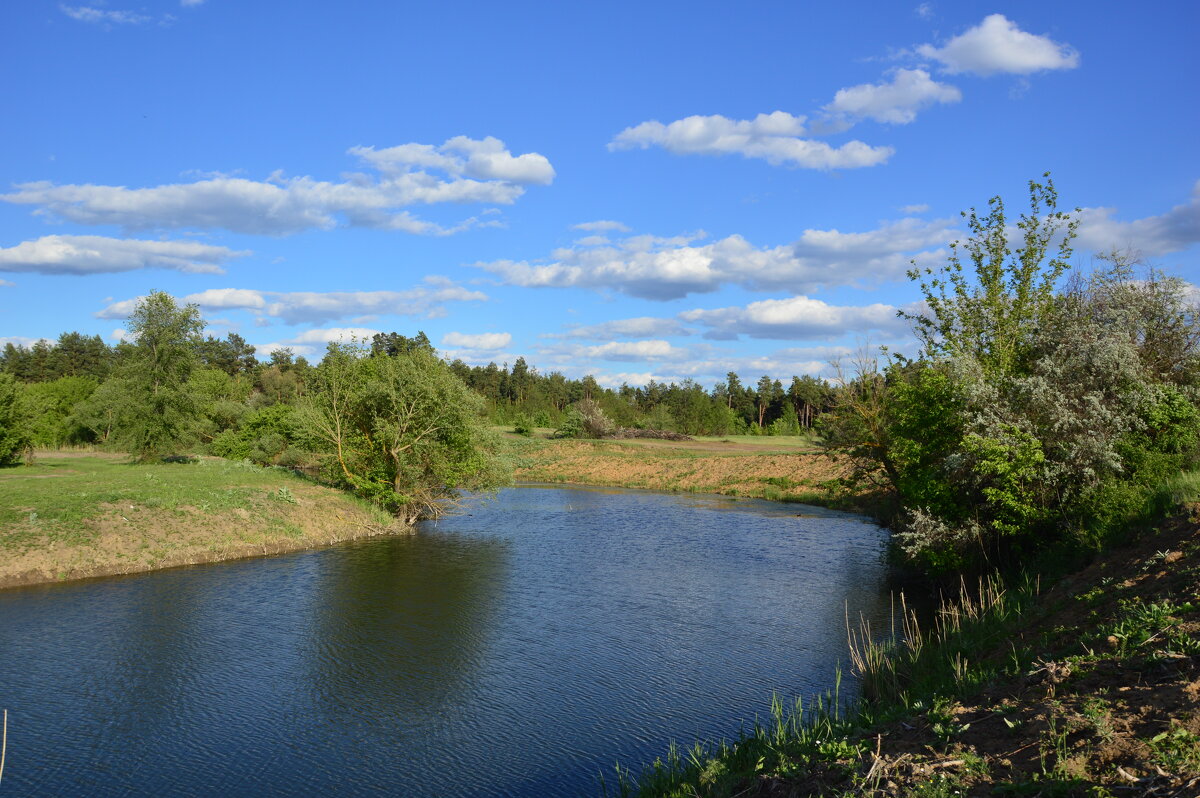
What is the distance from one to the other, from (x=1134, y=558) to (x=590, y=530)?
27733 mm

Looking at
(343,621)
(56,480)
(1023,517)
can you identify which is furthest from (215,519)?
(1023,517)

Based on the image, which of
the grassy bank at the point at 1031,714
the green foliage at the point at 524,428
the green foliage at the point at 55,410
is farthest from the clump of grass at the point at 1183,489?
the green foliage at the point at 524,428

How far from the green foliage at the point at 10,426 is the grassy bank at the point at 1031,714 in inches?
1819

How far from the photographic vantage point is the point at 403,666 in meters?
17.8

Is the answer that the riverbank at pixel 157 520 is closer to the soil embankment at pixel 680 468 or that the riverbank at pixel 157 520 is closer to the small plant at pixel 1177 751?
the soil embankment at pixel 680 468

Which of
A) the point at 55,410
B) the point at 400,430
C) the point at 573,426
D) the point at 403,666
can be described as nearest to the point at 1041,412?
the point at 403,666

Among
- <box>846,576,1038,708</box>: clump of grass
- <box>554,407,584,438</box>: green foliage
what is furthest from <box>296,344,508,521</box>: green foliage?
<box>554,407,584,438</box>: green foliage

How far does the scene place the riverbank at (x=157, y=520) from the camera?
81.6 feet

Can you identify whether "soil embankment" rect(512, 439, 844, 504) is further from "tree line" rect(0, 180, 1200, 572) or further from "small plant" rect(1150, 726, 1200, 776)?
"small plant" rect(1150, 726, 1200, 776)

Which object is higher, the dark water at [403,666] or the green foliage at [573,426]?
the green foliage at [573,426]

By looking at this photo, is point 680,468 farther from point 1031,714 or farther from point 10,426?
point 1031,714

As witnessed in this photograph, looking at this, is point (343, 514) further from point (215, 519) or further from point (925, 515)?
point (925, 515)

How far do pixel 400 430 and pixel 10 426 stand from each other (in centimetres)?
2519

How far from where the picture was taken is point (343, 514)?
36.0 m
